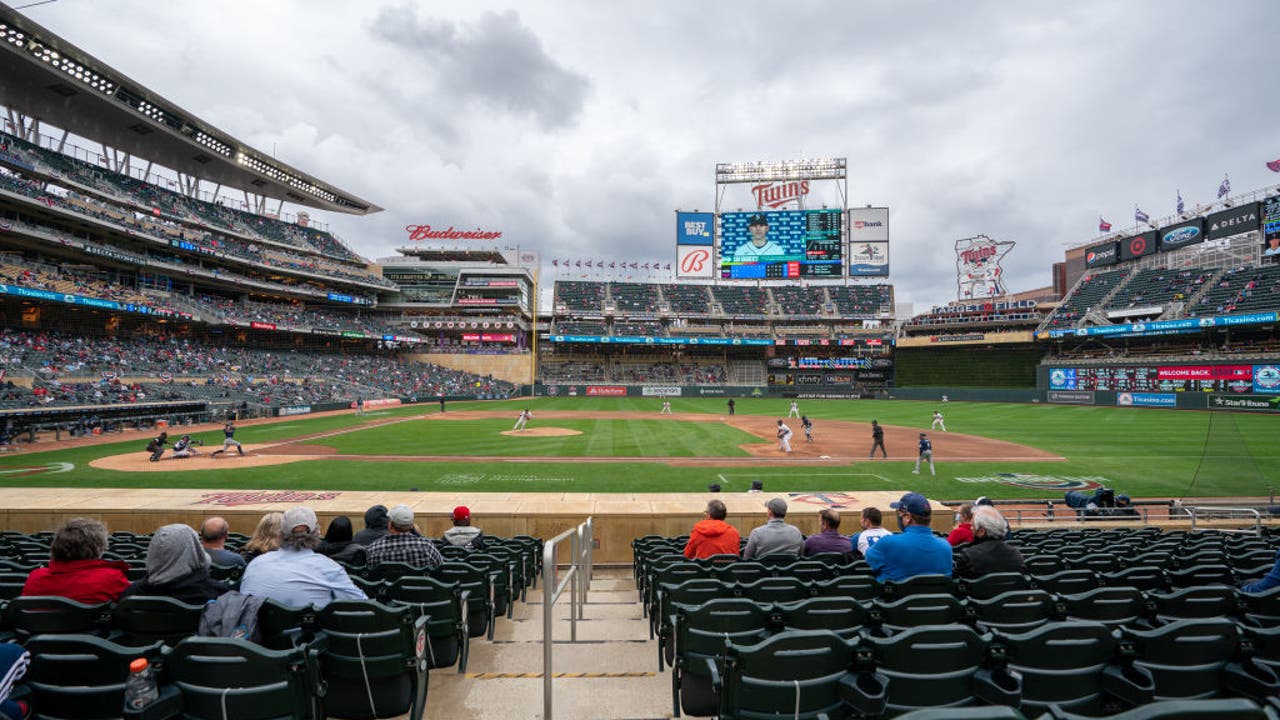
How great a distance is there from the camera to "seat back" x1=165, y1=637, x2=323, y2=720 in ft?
9.84

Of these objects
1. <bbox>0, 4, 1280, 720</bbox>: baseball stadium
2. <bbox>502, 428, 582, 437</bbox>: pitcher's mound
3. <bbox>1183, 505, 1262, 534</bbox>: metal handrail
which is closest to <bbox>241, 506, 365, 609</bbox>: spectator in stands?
<bbox>0, 4, 1280, 720</bbox>: baseball stadium

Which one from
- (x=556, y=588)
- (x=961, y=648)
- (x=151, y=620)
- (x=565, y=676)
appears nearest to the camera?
(x=961, y=648)

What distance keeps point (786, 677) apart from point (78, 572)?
5195 mm

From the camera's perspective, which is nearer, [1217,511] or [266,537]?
[266,537]

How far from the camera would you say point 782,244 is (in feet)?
214

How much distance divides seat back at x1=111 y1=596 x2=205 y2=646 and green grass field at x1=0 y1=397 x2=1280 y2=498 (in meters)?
12.6

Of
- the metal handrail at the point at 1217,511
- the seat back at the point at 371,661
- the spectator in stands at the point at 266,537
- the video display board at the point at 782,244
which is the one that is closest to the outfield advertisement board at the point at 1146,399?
the video display board at the point at 782,244

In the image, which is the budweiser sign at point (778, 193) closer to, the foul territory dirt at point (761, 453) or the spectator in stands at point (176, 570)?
the foul territory dirt at point (761, 453)

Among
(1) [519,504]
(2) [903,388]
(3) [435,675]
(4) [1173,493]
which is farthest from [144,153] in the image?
(2) [903,388]

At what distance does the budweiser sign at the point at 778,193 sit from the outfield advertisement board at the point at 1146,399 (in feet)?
124

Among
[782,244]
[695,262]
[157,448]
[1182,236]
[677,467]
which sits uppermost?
[782,244]

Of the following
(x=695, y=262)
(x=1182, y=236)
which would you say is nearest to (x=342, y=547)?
(x=695, y=262)

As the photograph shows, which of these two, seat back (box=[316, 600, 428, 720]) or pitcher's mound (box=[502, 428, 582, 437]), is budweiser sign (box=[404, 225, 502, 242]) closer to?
pitcher's mound (box=[502, 428, 582, 437])

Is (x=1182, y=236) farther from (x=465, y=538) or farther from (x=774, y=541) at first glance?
(x=465, y=538)
